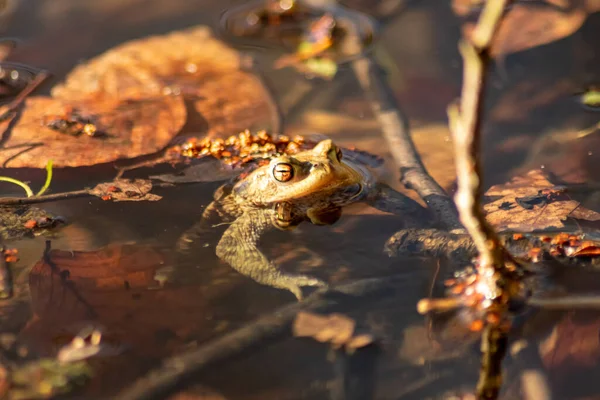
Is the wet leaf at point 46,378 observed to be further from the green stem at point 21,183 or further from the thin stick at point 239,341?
the green stem at point 21,183

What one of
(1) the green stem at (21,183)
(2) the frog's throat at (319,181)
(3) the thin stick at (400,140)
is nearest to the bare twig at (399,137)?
(3) the thin stick at (400,140)

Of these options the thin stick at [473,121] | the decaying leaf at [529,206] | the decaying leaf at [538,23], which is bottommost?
the decaying leaf at [529,206]

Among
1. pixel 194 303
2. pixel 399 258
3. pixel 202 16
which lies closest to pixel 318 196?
pixel 399 258

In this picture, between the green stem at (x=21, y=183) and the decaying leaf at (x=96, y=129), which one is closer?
the green stem at (x=21, y=183)

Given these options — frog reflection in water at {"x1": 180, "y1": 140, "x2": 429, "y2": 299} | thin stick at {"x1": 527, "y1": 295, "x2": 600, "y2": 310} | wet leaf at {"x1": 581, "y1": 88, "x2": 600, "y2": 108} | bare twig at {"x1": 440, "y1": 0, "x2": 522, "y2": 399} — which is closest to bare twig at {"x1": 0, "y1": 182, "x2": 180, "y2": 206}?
frog reflection in water at {"x1": 180, "y1": 140, "x2": 429, "y2": 299}

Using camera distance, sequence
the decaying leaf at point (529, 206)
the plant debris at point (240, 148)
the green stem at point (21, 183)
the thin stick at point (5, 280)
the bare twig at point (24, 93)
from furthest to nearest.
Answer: the bare twig at point (24, 93) → the plant debris at point (240, 148) → the green stem at point (21, 183) → the decaying leaf at point (529, 206) → the thin stick at point (5, 280)

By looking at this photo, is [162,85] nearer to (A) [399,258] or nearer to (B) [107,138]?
(B) [107,138]
